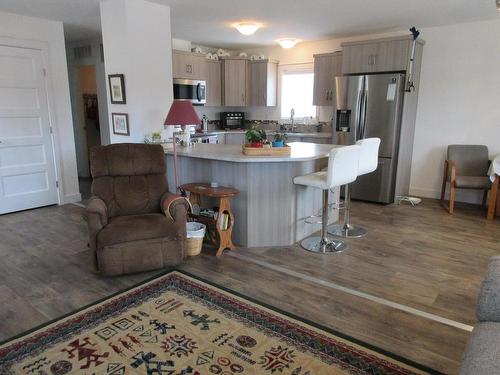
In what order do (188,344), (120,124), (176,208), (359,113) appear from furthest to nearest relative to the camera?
(359,113)
(120,124)
(176,208)
(188,344)

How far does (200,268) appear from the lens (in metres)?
3.24

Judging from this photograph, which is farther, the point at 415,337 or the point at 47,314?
the point at 47,314

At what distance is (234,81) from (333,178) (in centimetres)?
422

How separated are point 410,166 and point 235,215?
342 centimetres

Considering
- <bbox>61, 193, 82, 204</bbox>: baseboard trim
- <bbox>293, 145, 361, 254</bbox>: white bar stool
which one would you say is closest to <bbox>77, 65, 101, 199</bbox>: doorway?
<bbox>61, 193, 82, 204</bbox>: baseboard trim

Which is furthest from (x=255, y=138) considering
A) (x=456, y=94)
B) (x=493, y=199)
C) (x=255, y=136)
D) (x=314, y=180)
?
(x=456, y=94)

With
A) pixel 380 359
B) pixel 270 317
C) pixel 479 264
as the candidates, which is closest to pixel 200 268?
pixel 270 317

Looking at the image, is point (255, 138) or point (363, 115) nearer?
point (255, 138)

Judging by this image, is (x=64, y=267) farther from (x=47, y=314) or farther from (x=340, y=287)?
(x=340, y=287)

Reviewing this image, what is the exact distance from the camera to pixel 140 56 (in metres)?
4.14

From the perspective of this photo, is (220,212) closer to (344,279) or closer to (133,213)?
(133,213)

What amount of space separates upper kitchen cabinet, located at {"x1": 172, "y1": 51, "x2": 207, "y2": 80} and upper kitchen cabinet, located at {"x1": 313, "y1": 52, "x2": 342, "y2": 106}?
194 cm

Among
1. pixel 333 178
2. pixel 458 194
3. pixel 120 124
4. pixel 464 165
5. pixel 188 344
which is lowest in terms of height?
pixel 188 344

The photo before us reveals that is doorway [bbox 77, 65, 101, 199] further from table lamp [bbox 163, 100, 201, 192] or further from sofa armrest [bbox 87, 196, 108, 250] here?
sofa armrest [bbox 87, 196, 108, 250]
